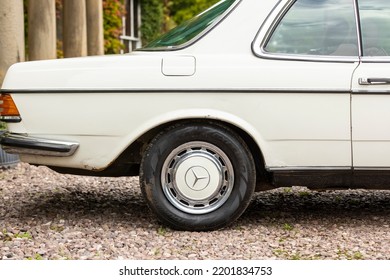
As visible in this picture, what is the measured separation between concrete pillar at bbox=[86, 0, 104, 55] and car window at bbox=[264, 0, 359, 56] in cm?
758

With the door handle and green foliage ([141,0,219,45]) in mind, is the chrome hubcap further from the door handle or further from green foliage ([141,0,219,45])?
green foliage ([141,0,219,45])

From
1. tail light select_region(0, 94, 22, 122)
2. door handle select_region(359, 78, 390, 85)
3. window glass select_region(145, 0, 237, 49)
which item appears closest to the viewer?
door handle select_region(359, 78, 390, 85)

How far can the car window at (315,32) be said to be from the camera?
17.3 ft

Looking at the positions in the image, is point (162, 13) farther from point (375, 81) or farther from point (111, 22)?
point (375, 81)

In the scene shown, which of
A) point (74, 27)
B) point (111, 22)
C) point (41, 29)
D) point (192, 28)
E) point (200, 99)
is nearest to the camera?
point (200, 99)

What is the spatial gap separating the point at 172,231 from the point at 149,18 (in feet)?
60.4

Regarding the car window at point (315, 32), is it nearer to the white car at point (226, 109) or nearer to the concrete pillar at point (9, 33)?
the white car at point (226, 109)

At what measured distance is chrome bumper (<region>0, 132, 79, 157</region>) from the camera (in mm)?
5199

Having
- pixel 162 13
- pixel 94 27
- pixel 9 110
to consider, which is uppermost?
pixel 94 27

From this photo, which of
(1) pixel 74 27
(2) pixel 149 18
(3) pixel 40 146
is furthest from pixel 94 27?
(2) pixel 149 18

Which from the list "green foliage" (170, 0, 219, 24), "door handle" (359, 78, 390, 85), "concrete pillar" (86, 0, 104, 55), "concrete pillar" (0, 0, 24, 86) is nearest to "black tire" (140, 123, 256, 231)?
"door handle" (359, 78, 390, 85)

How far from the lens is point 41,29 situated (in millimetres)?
9547
